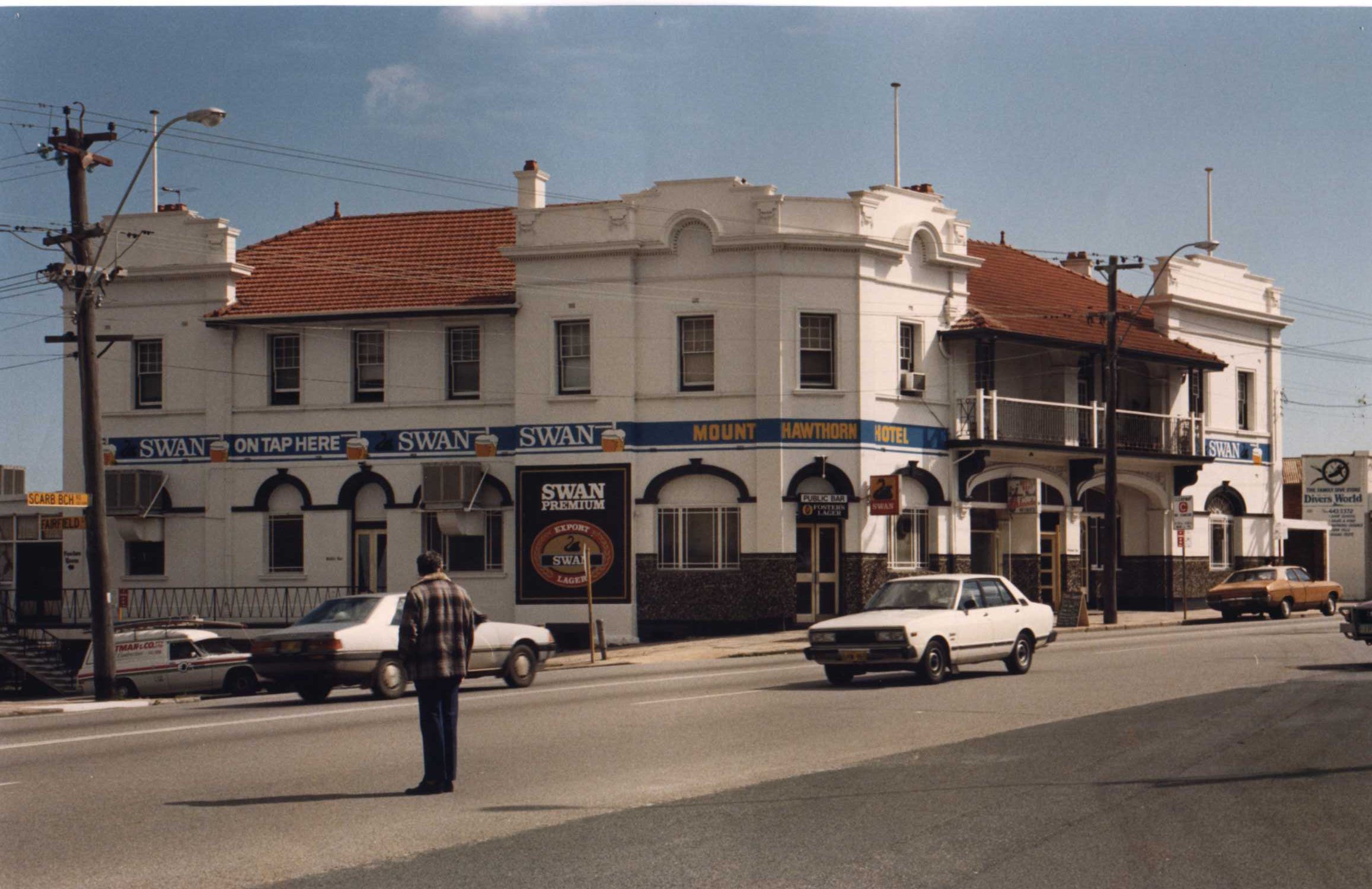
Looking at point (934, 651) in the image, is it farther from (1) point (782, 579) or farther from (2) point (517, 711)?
(1) point (782, 579)

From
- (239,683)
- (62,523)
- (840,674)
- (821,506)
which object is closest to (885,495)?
(821,506)

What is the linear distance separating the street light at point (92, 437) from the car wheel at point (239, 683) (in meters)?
3.41

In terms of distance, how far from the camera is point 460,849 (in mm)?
9312

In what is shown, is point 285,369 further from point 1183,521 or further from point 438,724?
point 438,724

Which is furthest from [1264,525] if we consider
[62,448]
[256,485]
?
[62,448]

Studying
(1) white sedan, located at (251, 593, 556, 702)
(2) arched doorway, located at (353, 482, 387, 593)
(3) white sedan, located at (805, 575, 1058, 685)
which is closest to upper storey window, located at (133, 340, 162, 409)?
(2) arched doorway, located at (353, 482, 387, 593)

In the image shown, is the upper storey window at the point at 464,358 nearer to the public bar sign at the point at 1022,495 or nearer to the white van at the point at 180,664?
the white van at the point at 180,664

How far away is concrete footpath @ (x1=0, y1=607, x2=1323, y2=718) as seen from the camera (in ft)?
76.7

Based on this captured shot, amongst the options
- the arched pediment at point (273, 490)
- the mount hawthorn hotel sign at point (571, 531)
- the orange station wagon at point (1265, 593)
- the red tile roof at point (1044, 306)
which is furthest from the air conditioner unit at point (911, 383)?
the arched pediment at point (273, 490)

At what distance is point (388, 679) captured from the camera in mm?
20750

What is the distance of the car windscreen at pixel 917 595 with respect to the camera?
21094 mm

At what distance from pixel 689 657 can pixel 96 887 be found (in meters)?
21.3

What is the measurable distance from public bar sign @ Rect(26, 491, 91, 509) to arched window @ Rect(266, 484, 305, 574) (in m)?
12.5

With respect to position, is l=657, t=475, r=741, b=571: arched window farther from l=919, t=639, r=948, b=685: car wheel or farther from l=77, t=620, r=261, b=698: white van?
l=919, t=639, r=948, b=685: car wheel
